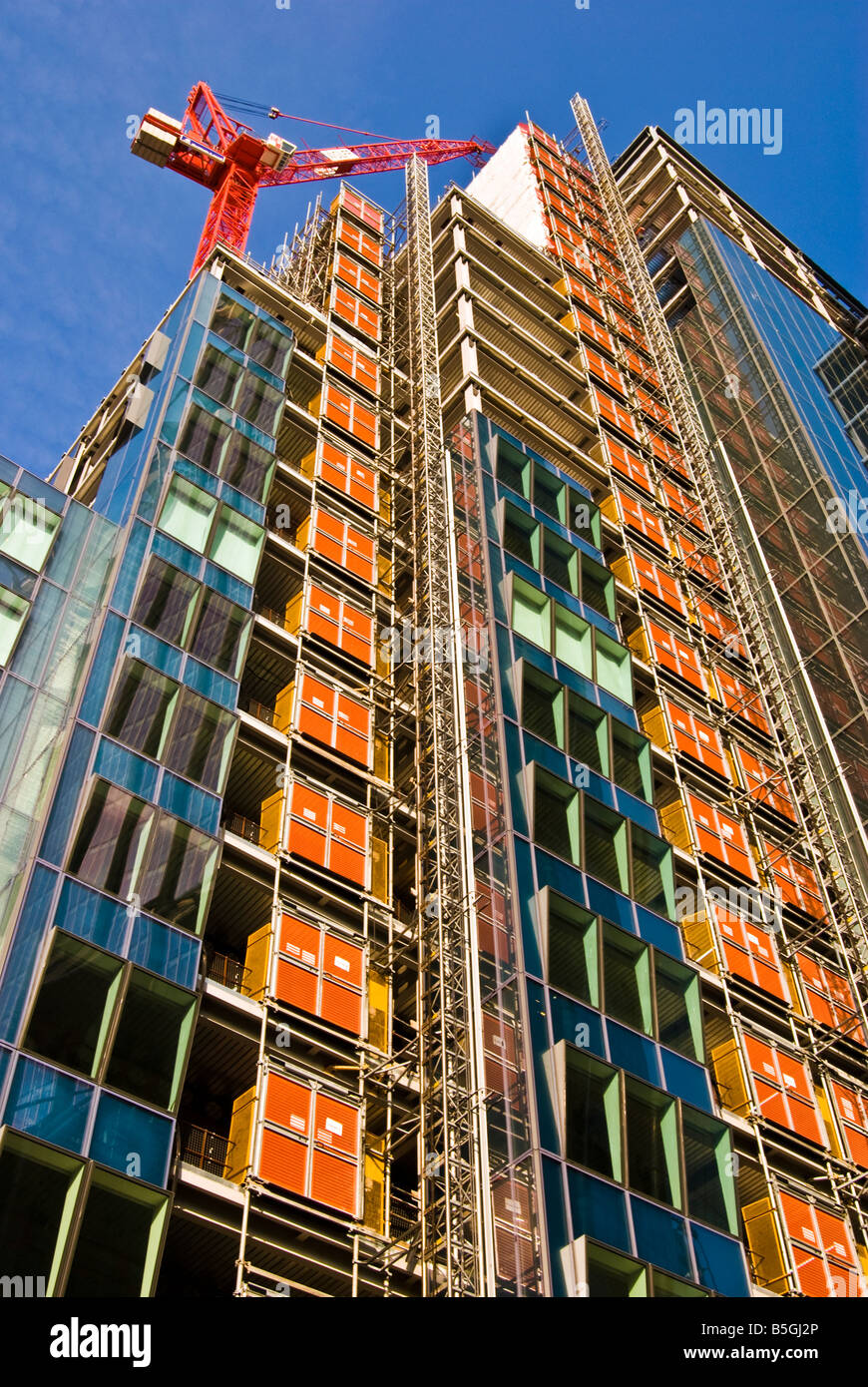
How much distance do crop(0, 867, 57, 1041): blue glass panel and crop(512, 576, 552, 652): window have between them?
55.9 feet

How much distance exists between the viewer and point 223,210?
7131 cm

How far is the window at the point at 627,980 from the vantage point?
3161cm

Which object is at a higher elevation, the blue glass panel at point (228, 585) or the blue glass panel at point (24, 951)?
the blue glass panel at point (228, 585)

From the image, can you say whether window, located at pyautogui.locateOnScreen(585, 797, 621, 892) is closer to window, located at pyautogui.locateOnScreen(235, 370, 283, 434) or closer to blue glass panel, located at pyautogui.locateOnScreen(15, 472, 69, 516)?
blue glass panel, located at pyautogui.locateOnScreen(15, 472, 69, 516)

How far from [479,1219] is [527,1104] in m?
2.33

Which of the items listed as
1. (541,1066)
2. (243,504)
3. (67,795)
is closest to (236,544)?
(243,504)

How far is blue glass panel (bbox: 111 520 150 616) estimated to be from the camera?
33394 millimetres

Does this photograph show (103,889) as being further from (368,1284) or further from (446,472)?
(446,472)

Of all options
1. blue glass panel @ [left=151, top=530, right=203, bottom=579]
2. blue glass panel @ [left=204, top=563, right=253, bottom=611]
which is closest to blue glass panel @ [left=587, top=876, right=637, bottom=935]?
blue glass panel @ [left=204, top=563, right=253, bottom=611]

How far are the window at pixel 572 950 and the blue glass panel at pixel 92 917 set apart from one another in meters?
9.41

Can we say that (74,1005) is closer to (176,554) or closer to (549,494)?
(176,554)

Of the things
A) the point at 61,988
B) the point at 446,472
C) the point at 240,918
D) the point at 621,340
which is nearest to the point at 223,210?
the point at 621,340

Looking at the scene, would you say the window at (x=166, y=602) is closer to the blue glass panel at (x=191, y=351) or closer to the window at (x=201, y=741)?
the window at (x=201, y=741)

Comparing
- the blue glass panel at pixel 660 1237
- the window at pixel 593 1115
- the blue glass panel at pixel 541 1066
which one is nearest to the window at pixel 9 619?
the blue glass panel at pixel 541 1066
